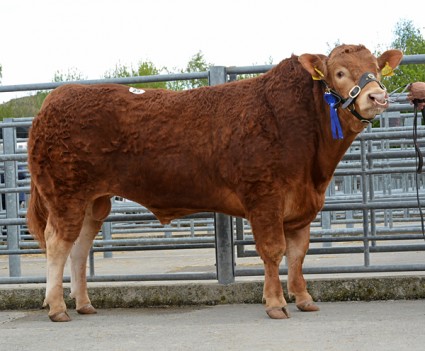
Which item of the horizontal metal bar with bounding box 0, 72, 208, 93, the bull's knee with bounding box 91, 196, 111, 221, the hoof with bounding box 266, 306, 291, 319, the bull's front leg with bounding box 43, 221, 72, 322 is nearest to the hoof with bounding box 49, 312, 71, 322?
the bull's front leg with bounding box 43, 221, 72, 322

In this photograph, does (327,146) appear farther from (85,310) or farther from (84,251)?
(85,310)

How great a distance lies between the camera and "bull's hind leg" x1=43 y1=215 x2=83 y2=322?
605 cm

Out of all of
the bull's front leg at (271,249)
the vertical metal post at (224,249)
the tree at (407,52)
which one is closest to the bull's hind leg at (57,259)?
the vertical metal post at (224,249)

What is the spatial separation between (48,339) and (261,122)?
1.97 m

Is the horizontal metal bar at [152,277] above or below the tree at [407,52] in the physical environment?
below

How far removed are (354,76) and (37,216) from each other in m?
2.63

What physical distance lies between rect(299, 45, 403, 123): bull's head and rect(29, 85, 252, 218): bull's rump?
27.9 inches

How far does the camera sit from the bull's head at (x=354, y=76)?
5.32 metres

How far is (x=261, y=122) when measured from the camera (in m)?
5.82

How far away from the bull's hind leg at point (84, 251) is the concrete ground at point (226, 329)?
0.60ft

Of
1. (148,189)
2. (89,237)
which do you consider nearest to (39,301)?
(89,237)

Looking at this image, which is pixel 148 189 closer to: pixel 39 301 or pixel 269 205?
pixel 269 205

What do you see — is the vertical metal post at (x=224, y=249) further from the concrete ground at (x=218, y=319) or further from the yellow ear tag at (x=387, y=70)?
the yellow ear tag at (x=387, y=70)

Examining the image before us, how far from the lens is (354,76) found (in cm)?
551
